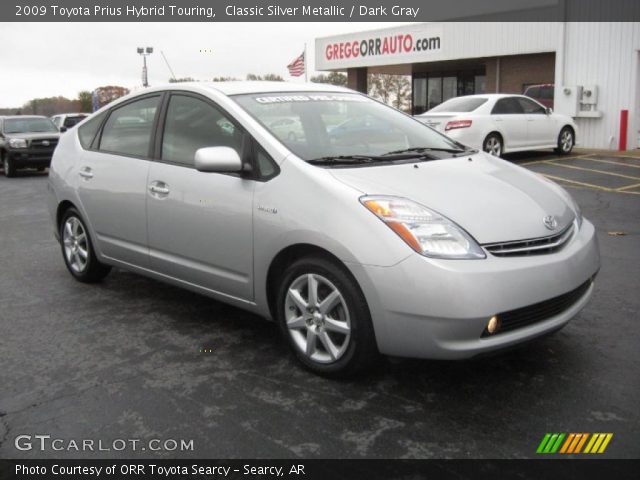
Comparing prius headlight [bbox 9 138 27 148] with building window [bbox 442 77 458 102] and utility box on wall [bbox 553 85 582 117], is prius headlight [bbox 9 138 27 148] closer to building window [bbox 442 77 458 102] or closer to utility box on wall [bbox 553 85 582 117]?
utility box on wall [bbox 553 85 582 117]

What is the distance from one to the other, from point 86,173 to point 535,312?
12.3 feet

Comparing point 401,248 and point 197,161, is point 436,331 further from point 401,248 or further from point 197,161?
point 197,161

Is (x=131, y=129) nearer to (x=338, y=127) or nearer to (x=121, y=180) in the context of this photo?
(x=121, y=180)

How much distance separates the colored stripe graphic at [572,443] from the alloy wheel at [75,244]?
4030mm

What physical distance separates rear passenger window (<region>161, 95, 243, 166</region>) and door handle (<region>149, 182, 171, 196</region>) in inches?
7.2

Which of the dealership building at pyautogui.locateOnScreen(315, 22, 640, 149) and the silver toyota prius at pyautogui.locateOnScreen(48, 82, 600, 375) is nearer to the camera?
the silver toyota prius at pyautogui.locateOnScreen(48, 82, 600, 375)

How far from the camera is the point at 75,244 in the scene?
578cm

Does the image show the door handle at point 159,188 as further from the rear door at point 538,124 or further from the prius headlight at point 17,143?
the prius headlight at point 17,143

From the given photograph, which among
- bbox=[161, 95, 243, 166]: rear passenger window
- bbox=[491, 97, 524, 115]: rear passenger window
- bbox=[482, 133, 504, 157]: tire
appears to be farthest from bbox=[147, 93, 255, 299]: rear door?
bbox=[491, 97, 524, 115]: rear passenger window

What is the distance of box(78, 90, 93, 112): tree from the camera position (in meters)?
64.4

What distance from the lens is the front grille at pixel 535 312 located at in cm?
326

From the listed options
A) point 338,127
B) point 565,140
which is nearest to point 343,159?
point 338,127
